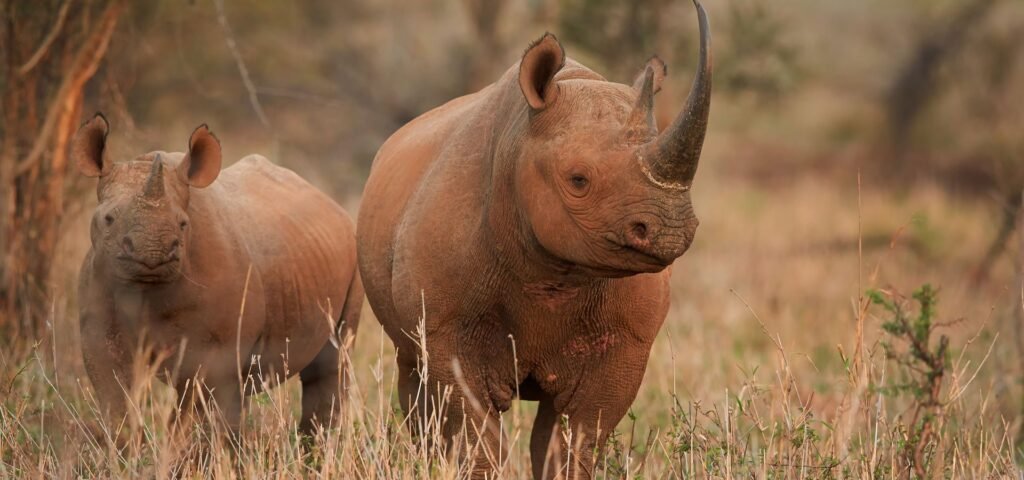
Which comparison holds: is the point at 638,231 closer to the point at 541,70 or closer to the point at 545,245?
the point at 545,245

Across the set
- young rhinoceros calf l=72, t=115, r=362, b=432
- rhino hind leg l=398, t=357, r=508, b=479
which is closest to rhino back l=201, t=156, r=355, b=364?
young rhinoceros calf l=72, t=115, r=362, b=432

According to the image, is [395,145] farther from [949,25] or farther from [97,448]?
[949,25]

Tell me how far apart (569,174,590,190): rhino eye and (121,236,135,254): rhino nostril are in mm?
2446

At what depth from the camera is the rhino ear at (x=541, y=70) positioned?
539cm

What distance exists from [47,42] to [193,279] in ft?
9.05

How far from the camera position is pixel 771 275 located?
52.2ft

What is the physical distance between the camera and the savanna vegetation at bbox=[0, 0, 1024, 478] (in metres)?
6.25

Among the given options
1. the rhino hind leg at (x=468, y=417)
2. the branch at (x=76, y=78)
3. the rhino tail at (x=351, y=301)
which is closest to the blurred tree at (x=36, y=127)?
the branch at (x=76, y=78)

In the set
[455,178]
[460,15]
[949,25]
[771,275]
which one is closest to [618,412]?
[455,178]

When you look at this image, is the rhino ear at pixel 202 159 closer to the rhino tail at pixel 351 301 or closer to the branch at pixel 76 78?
the rhino tail at pixel 351 301

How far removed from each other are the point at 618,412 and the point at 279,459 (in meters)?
1.34

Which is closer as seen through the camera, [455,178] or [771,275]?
[455,178]

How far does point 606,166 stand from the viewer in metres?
5.16

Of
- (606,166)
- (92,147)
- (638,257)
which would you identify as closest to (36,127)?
(92,147)
